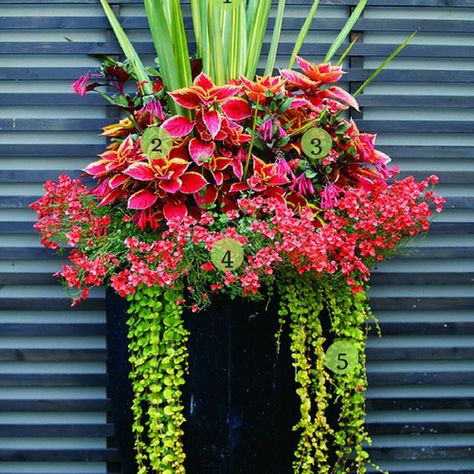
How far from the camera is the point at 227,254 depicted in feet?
6.13

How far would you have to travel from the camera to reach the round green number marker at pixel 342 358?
202 centimetres

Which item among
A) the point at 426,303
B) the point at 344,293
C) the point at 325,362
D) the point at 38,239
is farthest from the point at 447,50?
the point at 38,239

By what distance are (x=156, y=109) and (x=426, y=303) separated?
122 cm

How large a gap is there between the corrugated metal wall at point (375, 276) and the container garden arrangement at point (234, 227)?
388mm

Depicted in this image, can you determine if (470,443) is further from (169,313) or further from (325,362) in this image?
(169,313)

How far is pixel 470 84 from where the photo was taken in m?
2.66

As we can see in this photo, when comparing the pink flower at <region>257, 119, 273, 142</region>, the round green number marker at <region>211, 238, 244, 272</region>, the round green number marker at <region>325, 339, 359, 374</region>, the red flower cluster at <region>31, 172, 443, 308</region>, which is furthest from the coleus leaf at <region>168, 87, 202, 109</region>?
the round green number marker at <region>325, 339, 359, 374</region>

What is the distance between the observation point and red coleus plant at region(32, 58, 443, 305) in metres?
1.91

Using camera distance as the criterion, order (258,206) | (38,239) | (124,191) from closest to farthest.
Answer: (258,206) < (124,191) < (38,239)

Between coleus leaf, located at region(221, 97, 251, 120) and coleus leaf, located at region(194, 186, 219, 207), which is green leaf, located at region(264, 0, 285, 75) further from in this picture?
coleus leaf, located at region(194, 186, 219, 207)

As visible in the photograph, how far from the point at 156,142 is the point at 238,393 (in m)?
0.74

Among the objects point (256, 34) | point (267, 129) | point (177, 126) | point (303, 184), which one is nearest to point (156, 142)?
point (177, 126)

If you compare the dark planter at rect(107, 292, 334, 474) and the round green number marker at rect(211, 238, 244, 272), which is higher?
the round green number marker at rect(211, 238, 244, 272)

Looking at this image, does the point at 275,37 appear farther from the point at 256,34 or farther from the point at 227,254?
the point at 227,254
